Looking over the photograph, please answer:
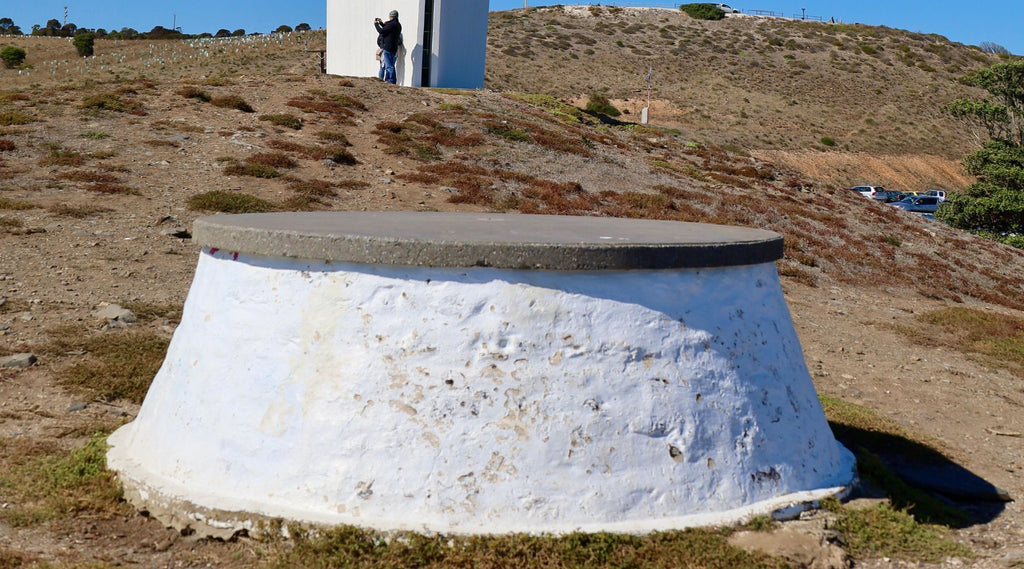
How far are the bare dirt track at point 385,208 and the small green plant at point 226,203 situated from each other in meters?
0.23

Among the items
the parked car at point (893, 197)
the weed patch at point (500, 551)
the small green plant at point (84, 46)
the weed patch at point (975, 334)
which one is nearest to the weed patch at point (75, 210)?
the weed patch at point (500, 551)

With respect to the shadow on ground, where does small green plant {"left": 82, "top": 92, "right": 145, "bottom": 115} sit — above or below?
above

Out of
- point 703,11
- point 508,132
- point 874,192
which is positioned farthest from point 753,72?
point 508,132

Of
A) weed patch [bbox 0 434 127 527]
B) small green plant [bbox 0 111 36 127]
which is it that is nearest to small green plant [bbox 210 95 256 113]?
small green plant [bbox 0 111 36 127]

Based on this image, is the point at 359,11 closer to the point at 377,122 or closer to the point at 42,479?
the point at 377,122

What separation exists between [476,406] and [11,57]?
64.9 meters

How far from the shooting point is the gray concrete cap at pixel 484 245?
5.11m

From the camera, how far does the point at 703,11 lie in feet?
314

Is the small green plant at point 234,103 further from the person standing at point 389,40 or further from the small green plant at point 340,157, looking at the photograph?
the person standing at point 389,40

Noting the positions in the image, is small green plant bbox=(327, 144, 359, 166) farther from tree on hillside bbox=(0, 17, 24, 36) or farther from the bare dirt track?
tree on hillside bbox=(0, 17, 24, 36)

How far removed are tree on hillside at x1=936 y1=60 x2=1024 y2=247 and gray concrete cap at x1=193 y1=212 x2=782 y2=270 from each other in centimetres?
3209

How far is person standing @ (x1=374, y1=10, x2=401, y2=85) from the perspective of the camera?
1219 inches

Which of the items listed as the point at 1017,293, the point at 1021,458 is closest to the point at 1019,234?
the point at 1017,293

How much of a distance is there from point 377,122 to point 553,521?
849 inches
